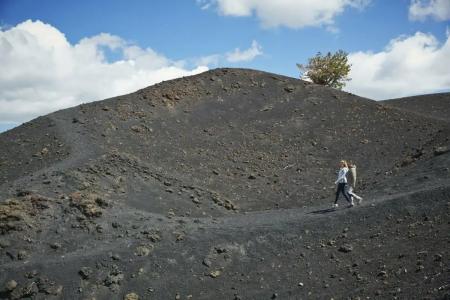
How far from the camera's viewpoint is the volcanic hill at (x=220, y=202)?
11680 millimetres

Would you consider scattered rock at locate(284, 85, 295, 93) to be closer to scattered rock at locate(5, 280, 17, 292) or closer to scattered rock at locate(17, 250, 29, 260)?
scattered rock at locate(17, 250, 29, 260)

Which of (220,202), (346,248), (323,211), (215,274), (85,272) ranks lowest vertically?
(215,274)

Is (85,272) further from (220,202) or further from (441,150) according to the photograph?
(441,150)

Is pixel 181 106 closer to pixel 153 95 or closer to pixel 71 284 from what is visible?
pixel 153 95

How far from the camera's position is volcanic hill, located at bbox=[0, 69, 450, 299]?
11.7 meters

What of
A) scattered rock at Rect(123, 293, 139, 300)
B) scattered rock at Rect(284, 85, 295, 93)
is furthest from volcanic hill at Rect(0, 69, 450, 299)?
scattered rock at Rect(284, 85, 295, 93)

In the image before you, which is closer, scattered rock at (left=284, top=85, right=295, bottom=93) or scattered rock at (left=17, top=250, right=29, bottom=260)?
scattered rock at (left=17, top=250, right=29, bottom=260)

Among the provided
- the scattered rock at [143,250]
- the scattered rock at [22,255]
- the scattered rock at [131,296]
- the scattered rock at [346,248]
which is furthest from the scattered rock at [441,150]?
the scattered rock at [22,255]

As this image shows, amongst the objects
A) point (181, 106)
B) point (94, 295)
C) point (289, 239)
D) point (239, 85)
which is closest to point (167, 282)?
point (94, 295)

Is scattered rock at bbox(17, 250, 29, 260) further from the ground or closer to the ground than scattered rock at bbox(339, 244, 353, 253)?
further from the ground

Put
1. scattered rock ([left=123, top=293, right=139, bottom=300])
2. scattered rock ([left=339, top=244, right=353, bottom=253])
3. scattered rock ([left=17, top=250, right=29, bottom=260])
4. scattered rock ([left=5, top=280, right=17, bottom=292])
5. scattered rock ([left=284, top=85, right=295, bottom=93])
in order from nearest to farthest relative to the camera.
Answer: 1. scattered rock ([left=123, top=293, right=139, bottom=300])
2. scattered rock ([left=5, top=280, right=17, bottom=292])
3. scattered rock ([left=339, top=244, right=353, bottom=253])
4. scattered rock ([left=17, top=250, right=29, bottom=260])
5. scattered rock ([left=284, top=85, right=295, bottom=93])

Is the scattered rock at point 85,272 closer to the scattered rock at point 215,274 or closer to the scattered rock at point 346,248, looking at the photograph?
the scattered rock at point 215,274

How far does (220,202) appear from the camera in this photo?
1933 centimetres

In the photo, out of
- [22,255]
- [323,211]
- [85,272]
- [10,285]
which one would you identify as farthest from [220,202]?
[10,285]
